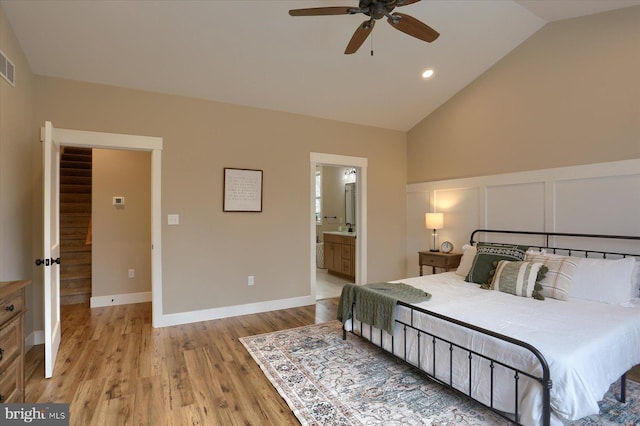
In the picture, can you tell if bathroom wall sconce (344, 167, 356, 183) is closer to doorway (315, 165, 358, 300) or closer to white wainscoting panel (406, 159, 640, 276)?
doorway (315, 165, 358, 300)

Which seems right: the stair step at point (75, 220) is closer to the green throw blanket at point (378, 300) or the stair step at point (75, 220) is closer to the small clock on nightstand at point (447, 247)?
the green throw blanket at point (378, 300)

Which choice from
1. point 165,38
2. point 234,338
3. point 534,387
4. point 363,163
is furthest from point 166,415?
point 363,163

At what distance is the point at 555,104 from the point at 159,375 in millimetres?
4737

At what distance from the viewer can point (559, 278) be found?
2816 mm

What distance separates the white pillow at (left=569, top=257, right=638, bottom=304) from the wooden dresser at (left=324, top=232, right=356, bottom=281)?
3454mm

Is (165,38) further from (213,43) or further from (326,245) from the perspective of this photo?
(326,245)

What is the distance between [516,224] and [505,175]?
0.62m

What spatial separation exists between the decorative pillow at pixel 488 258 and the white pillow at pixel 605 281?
1.80 ft

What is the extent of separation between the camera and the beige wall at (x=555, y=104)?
301 centimetres

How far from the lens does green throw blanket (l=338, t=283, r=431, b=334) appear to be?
103 inches

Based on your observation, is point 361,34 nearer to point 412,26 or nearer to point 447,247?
point 412,26

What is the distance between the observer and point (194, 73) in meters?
3.47

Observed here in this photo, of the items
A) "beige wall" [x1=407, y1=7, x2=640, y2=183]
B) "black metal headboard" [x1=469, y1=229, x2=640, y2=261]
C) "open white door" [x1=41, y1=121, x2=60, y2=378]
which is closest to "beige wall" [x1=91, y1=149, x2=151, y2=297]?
"open white door" [x1=41, y1=121, x2=60, y2=378]

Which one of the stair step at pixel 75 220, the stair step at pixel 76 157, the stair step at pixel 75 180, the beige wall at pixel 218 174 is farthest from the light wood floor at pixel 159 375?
the stair step at pixel 76 157
